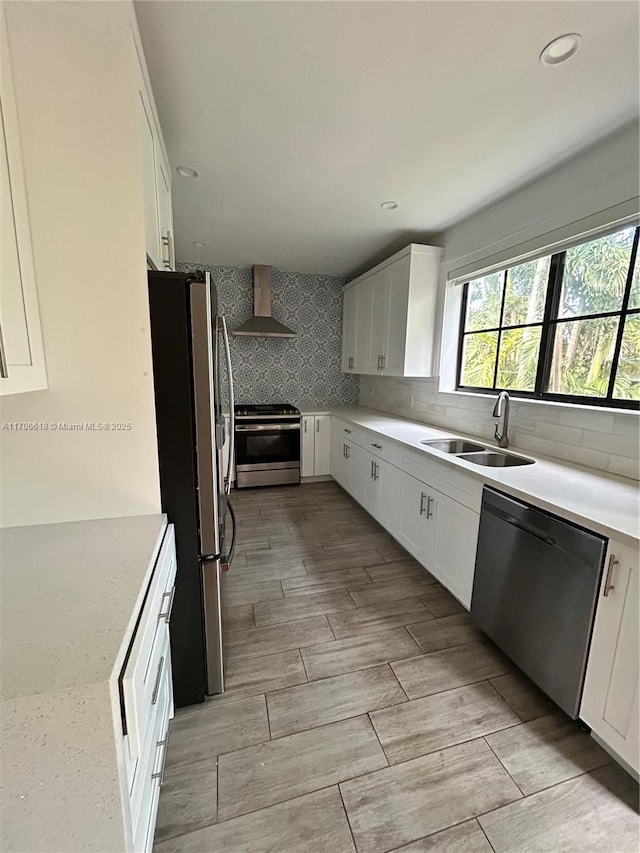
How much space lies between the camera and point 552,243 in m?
2.13

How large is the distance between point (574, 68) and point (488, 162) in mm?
657

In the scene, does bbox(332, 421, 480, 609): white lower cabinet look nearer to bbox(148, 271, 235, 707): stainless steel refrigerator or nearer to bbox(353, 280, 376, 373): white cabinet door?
bbox(353, 280, 376, 373): white cabinet door

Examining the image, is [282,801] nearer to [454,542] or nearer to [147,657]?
[147,657]

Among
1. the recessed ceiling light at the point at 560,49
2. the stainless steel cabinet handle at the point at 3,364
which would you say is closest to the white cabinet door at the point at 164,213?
the stainless steel cabinet handle at the point at 3,364

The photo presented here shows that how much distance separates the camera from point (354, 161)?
204 cm

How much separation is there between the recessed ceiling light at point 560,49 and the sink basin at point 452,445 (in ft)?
6.54

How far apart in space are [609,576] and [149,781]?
161cm

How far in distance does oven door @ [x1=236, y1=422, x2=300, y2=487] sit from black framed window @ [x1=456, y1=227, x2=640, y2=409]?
2129 mm

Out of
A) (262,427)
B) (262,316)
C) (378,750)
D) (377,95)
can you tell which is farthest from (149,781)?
(262,316)

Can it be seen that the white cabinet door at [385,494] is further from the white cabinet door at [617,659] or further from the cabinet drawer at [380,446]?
the white cabinet door at [617,659]

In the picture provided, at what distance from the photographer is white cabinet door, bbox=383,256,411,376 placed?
10.5ft

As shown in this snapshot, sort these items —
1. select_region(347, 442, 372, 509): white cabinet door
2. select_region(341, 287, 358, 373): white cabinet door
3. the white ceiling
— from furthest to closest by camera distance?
select_region(341, 287, 358, 373): white cabinet door → select_region(347, 442, 372, 509): white cabinet door → the white ceiling

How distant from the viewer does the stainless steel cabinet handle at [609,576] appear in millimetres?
1268

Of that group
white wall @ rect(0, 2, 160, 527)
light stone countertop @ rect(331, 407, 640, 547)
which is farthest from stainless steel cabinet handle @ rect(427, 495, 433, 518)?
white wall @ rect(0, 2, 160, 527)
